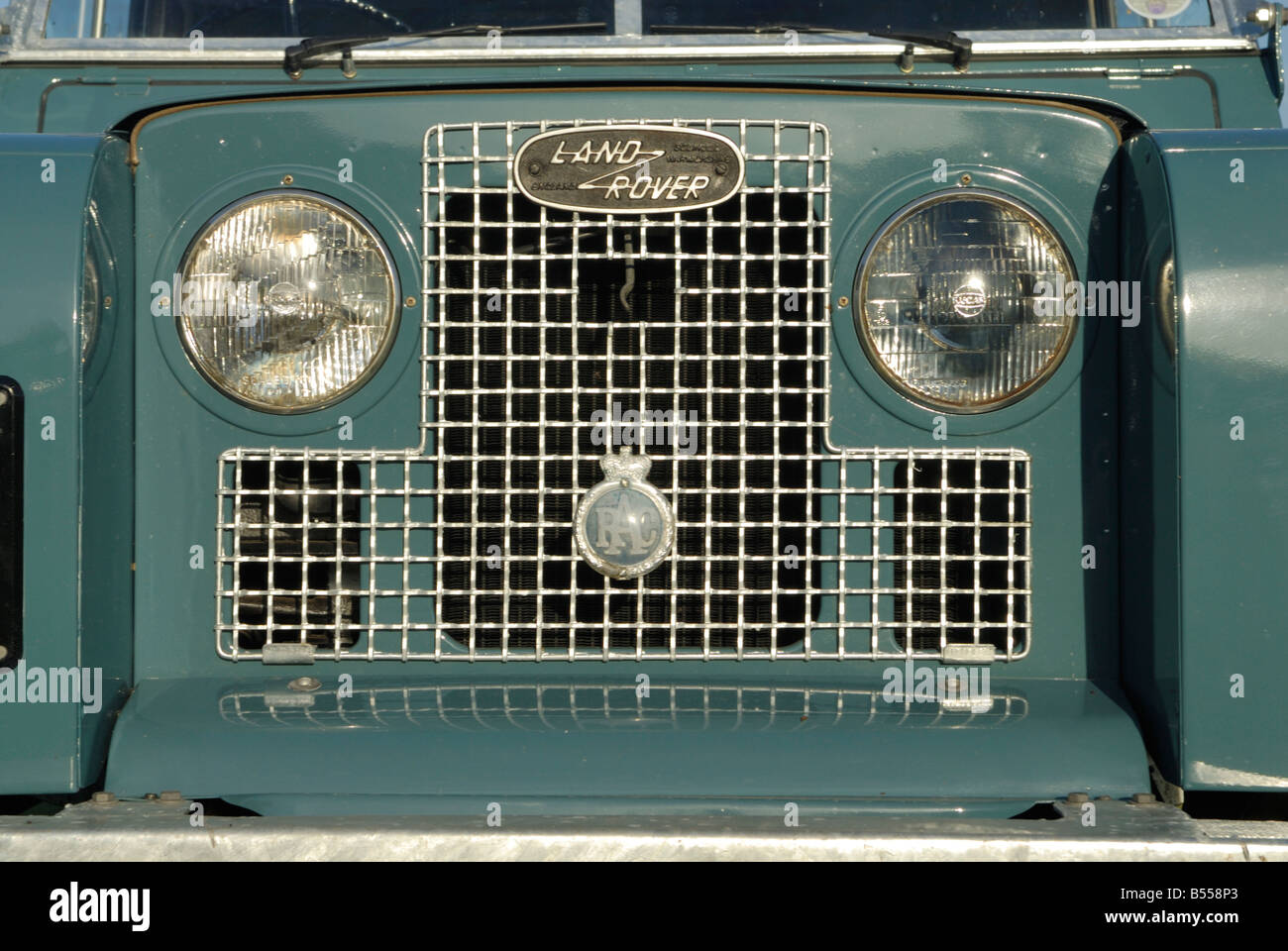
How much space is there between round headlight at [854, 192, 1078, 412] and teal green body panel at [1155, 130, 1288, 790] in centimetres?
29

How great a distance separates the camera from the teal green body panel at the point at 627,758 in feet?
6.19

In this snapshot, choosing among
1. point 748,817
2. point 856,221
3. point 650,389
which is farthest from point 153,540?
point 856,221

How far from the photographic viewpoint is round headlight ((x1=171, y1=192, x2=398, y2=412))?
2.14 m

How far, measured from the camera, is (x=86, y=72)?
2551mm

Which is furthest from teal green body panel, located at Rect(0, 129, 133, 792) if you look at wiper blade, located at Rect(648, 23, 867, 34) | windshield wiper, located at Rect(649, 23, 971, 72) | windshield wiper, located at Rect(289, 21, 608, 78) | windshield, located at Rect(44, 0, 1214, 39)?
windshield wiper, located at Rect(649, 23, 971, 72)

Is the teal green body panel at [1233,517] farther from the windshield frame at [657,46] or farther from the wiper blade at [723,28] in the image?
the wiper blade at [723,28]

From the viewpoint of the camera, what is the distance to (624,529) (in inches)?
83.4

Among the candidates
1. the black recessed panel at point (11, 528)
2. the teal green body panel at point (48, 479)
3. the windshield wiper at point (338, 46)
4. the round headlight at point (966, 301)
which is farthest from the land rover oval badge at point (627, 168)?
the black recessed panel at point (11, 528)

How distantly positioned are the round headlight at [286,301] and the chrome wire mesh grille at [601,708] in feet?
1.51

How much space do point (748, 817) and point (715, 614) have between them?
1.79 ft

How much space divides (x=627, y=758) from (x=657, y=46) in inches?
46.9
